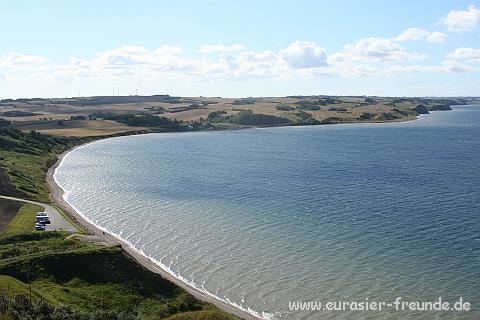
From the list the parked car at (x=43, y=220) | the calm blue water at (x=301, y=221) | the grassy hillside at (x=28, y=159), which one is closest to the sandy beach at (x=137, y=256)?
the calm blue water at (x=301, y=221)

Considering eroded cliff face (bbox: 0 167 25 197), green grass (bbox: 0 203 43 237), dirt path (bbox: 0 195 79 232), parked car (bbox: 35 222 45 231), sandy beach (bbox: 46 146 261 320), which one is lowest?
sandy beach (bbox: 46 146 261 320)

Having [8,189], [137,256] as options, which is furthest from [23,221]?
[137,256]

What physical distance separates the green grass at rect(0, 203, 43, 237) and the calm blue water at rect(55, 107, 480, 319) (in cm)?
796

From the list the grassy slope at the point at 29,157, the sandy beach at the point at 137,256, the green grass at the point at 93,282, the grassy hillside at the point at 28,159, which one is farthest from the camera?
the grassy slope at the point at 29,157

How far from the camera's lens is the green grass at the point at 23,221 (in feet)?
194

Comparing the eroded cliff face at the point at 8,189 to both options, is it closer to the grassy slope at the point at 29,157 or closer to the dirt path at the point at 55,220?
the grassy slope at the point at 29,157

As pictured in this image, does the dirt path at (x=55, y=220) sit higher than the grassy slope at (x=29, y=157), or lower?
lower

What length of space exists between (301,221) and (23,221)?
34.1m

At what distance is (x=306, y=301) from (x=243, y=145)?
428 ft

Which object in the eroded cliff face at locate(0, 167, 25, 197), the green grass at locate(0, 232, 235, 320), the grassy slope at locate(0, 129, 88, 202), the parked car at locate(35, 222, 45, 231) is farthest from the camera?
the grassy slope at locate(0, 129, 88, 202)

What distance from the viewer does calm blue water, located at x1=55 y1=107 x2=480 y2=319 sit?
46.6 m

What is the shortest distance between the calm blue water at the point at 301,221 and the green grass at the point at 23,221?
313 inches

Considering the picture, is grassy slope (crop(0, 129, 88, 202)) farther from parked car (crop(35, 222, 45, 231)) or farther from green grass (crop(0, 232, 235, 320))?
green grass (crop(0, 232, 235, 320))

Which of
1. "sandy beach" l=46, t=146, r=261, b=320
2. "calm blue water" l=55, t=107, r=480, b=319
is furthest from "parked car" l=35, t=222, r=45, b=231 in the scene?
"calm blue water" l=55, t=107, r=480, b=319
